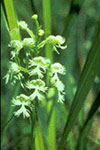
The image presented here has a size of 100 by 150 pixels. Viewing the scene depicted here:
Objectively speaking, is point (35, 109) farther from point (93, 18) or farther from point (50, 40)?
point (93, 18)

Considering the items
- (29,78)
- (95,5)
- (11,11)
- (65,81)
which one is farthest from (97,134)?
(11,11)

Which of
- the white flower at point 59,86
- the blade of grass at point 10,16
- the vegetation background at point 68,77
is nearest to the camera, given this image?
the blade of grass at point 10,16

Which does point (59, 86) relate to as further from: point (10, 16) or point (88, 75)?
point (10, 16)

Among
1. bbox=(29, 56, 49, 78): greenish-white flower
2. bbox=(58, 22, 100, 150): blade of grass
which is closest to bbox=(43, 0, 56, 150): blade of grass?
bbox=(29, 56, 49, 78): greenish-white flower

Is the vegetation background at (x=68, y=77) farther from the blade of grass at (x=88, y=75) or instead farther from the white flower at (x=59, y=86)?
the blade of grass at (x=88, y=75)

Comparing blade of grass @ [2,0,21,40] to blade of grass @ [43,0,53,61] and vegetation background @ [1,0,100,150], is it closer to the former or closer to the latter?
blade of grass @ [43,0,53,61]

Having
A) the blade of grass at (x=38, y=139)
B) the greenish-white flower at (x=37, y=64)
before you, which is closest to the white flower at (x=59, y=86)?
the greenish-white flower at (x=37, y=64)

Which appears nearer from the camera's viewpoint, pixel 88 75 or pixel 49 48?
pixel 88 75

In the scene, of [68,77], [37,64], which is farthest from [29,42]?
[68,77]

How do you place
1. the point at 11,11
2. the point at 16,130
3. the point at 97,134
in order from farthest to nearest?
the point at 97,134 → the point at 16,130 → the point at 11,11

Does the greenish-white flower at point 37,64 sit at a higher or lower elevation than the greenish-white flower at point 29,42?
lower

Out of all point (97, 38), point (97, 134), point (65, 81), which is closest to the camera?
point (97, 38)
